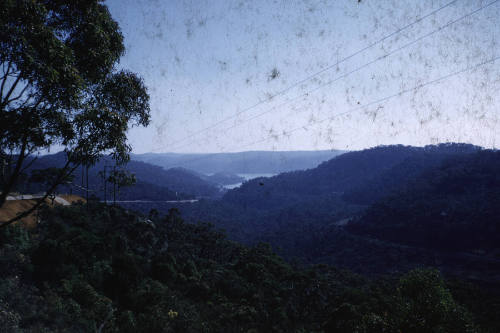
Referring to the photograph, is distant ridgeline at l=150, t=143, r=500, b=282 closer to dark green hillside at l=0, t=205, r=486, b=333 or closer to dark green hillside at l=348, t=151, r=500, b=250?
dark green hillside at l=348, t=151, r=500, b=250

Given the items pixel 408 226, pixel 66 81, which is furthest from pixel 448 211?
pixel 66 81

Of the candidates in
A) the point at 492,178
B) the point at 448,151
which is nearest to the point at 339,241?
the point at 492,178

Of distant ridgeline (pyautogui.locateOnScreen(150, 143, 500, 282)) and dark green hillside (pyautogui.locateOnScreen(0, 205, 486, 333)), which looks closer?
dark green hillside (pyautogui.locateOnScreen(0, 205, 486, 333))

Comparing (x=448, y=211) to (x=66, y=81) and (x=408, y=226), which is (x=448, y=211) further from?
(x=66, y=81)

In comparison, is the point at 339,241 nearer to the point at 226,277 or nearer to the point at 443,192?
the point at 443,192

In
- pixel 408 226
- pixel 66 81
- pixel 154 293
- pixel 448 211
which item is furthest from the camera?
pixel 408 226

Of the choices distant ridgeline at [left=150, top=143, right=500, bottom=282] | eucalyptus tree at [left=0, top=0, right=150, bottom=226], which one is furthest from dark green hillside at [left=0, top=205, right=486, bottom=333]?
distant ridgeline at [left=150, top=143, right=500, bottom=282]

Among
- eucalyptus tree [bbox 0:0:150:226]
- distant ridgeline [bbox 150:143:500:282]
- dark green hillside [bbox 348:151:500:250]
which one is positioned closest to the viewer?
eucalyptus tree [bbox 0:0:150:226]

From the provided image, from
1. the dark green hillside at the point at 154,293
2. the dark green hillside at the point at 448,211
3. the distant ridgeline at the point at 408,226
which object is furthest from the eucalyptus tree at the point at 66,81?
the dark green hillside at the point at 448,211

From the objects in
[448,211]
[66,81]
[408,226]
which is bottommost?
[408,226]

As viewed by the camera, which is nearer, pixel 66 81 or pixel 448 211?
pixel 66 81
